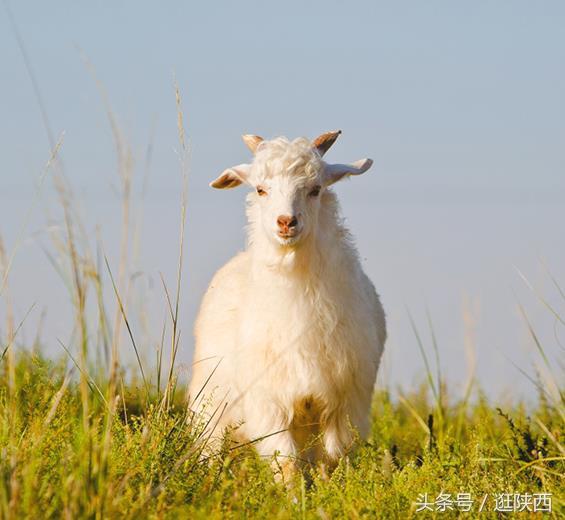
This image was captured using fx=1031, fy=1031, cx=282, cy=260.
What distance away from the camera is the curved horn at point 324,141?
7.19 m

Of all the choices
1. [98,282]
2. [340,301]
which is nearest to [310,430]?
[340,301]

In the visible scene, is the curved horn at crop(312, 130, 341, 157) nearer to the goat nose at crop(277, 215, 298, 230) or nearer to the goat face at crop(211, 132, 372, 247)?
the goat face at crop(211, 132, 372, 247)

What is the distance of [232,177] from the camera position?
7.20 m

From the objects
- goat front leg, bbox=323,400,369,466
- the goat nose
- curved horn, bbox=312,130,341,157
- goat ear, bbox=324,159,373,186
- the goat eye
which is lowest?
goat front leg, bbox=323,400,369,466

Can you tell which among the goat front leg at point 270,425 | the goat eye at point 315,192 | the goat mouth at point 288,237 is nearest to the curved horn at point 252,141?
the goat eye at point 315,192

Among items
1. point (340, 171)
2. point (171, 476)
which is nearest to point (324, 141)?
point (340, 171)

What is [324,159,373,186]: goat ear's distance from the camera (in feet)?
22.8

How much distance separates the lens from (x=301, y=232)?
6.28 m

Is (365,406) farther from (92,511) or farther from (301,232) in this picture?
(92,511)

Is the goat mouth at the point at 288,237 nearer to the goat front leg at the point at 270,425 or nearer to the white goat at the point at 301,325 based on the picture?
the white goat at the point at 301,325

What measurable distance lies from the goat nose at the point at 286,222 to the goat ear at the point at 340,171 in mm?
809

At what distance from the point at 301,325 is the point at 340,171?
112 centimetres

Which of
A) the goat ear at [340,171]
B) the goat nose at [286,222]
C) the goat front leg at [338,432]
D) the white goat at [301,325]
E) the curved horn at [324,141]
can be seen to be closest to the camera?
the goat nose at [286,222]

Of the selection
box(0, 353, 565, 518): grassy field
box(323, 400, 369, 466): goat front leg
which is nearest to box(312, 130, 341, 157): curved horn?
box(323, 400, 369, 466): goat front leg
